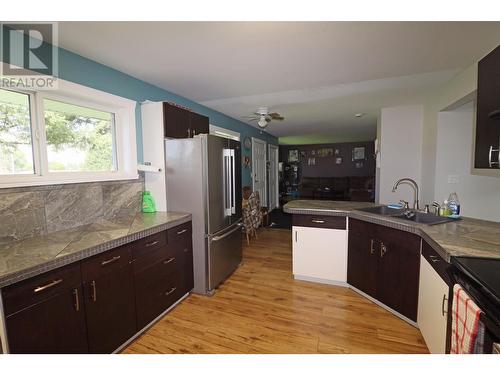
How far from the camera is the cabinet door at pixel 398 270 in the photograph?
182 cm

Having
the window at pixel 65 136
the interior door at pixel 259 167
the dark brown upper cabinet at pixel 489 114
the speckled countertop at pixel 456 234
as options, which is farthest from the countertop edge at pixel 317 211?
the interior door at pixel 259 167

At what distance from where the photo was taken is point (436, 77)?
256 cm

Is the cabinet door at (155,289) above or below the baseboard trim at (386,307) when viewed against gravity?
above

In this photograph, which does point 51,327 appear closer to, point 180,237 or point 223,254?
point 180,237

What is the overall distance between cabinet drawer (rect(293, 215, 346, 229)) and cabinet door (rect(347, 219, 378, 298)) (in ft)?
0.37

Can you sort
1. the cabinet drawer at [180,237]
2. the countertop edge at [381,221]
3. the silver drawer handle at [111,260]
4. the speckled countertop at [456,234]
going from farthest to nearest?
the cabinet drawer at [180,237] < the silver drawer handle at [111,260] < the countertop edge at [381,221] < the speckled countertop at [456,234]

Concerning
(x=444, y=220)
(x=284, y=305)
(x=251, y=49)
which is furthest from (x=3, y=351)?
(x=444, y=220)

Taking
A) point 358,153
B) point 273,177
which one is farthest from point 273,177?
point 358,153

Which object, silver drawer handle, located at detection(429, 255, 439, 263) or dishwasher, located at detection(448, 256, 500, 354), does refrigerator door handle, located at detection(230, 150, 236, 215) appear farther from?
dishwasher, located at detection(448, 256, 500, 354)

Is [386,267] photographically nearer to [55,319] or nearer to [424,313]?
[424,313]

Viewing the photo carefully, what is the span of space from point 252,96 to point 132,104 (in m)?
1.55

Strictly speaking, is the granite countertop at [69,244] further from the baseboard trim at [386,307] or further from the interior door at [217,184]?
the baseboard trim at [386,307]

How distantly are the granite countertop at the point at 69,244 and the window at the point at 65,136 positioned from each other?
1.43 feet

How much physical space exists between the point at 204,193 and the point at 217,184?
0.71 feet
